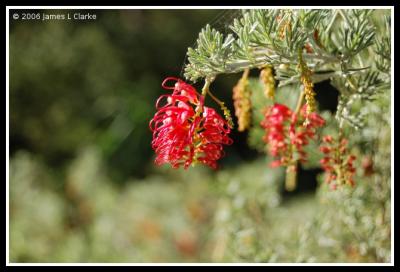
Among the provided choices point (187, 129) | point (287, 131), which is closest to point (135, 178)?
point (287, 131)

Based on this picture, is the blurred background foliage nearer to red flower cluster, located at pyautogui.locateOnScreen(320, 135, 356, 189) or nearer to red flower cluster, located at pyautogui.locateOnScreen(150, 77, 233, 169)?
red flower cluster, located at pyautogui.locateOnScreen(320, 135, 356, 189)

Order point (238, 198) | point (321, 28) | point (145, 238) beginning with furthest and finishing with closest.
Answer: point (145, 238) → point (238, 198) → point (321, 28)

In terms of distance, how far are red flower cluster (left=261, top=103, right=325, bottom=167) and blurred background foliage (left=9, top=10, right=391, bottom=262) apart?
19 cm

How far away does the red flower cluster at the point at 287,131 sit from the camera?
34.5 inches

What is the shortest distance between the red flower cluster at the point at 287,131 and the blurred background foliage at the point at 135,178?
0.19 m

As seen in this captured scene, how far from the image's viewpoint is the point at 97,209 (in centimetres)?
233

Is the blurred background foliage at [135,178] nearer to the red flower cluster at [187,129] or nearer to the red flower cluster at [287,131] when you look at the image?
the red flower cluster at [287,131]

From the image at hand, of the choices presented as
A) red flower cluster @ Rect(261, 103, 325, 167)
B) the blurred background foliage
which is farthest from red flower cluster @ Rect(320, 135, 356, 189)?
the blurred background foliage

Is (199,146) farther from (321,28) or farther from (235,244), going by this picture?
(235,244)

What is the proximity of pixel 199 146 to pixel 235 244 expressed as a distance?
1.87 feet

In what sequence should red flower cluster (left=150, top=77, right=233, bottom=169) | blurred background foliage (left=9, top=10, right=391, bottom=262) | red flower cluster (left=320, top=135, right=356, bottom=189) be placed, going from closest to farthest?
red flower cluster (left=150, top=77, right=233, bottom=169)
red flower cluster (left=320, top=135, right=356, bottom=189)
blurred background foliage (left=9, top=10, right=391, bottom=262)

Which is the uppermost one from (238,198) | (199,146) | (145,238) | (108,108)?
(108,108)

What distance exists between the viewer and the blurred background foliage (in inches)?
47.8

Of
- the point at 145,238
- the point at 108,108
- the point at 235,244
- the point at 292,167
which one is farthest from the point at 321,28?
the point at 108,108
